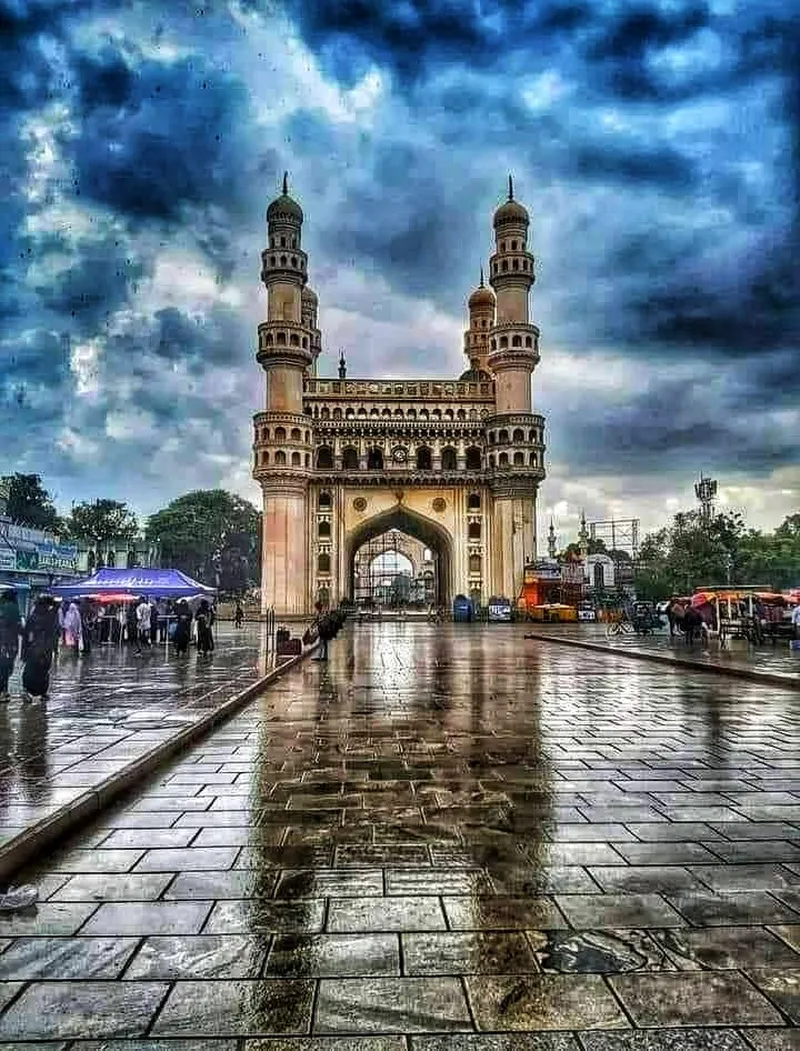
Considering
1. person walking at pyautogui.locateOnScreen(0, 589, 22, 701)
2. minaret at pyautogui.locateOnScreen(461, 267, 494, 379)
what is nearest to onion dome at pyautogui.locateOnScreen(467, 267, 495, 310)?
minaret at pyautogui.locateOnScreen(461, 267, 494, 379)

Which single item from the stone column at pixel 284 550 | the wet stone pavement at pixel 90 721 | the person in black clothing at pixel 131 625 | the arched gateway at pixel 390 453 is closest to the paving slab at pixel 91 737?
the wet stone pavement at pixel 90 721

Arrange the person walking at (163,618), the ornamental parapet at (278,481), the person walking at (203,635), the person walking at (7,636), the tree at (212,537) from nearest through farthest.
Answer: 1. the person walking at (7,636)
2. the person walking at (203,635)
3. the person walking at (163,618)
4. the ornamental parapet at (278,481)
5. the tree at (212,537)

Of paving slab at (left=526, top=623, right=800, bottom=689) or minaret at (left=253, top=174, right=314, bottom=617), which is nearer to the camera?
paving slab at (left=526, top=623, right=800, bottom=689)

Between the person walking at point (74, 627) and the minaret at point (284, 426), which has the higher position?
the minaret at point (284, 426)

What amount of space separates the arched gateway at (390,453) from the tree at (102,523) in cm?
2190

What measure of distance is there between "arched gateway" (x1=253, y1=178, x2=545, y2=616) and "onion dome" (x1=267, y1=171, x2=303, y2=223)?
8 centimetres

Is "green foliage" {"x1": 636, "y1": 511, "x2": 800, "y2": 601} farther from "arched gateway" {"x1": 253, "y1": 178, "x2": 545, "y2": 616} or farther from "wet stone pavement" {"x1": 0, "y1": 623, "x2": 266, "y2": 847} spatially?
"wet stone pavement" {"x1": 0, "y1": 623, "x2": 266, "y2": 847}

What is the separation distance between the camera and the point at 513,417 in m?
48.1

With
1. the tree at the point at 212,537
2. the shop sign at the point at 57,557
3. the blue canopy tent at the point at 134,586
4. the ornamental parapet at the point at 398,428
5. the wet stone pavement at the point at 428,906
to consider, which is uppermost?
the ornamental parapet at the point at 398,428

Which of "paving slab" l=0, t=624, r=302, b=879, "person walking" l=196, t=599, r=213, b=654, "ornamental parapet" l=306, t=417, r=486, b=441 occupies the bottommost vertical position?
"paving slab" l=0, t=624, r=302, b=879

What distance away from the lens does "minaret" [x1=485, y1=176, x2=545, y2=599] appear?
157 feet

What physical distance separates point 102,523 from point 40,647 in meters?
58.2

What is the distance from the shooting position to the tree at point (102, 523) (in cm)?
6406

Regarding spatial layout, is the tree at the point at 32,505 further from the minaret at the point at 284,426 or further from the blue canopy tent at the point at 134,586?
the blue canopy tent at the point at 134,586
